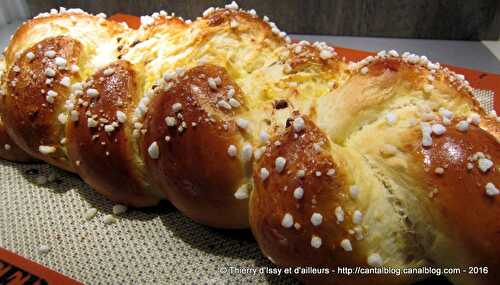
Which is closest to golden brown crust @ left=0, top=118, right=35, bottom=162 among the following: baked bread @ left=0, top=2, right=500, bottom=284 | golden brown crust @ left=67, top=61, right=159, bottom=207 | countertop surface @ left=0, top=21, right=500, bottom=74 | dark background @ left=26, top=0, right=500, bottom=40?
baked bread @ left=0, top=2, right=500, bottom=284

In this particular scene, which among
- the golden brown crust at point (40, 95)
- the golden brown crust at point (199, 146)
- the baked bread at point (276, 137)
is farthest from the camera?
the golden brown crust at point (40, 95)

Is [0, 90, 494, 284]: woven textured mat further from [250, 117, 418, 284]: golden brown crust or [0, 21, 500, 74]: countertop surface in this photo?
[0, 21, 500, 74]: countertop surface

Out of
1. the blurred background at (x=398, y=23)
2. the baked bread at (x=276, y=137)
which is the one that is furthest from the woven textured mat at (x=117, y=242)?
the blurred background at (x=398, y=23)

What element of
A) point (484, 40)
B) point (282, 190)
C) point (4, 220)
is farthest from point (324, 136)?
point (484, 40)

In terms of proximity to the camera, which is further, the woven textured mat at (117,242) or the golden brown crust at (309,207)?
the woven textured mat at (117,242)

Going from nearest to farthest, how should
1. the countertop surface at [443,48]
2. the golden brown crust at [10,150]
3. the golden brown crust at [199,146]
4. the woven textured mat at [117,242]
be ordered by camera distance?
the golden brown crust at [199,146]
the woven textured mat at [117,242]
the golden brown crust at [10,150]
the countertop surface at [443,48]

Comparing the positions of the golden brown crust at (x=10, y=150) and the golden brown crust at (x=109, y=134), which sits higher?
the golden brown crust at (x=109, y=134)

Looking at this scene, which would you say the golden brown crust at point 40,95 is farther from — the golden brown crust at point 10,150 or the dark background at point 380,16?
the dark background at point 380,16
